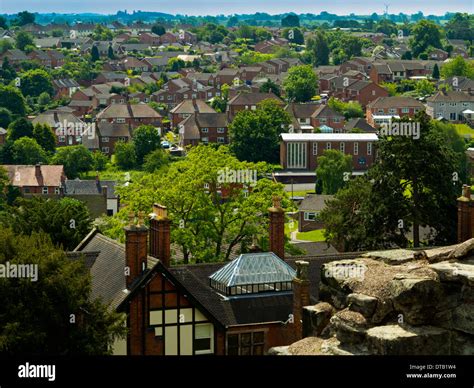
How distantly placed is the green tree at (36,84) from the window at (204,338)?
390 feet

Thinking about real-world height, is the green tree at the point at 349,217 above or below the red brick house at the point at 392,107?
below

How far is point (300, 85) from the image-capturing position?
429ft

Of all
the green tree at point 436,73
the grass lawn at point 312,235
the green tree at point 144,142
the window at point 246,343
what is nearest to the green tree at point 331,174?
the grass lawn at point 312,235

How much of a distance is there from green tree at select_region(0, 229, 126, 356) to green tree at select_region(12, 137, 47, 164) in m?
72.2

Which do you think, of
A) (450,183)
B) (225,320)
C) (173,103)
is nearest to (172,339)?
(225,320)

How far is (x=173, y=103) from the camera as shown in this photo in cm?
13750

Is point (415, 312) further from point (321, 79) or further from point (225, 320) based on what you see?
point (321, 79)

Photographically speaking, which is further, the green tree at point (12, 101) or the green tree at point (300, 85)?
the green tree at point (300, 85)

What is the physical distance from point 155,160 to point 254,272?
66385 mm

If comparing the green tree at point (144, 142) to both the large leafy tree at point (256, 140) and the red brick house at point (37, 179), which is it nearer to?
the large leafy tree at point (256, 140)
